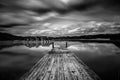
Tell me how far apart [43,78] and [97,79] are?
8.34 feet

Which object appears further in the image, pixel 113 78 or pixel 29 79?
pixel 113 78

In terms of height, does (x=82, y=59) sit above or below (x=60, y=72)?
below

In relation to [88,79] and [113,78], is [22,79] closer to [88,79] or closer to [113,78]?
[88,79]

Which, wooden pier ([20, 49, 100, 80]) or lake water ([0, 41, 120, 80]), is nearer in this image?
wooden pier ([20, 49, 100, 80])

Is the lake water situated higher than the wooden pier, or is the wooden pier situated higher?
the wooden pier

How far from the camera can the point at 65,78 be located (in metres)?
4.61

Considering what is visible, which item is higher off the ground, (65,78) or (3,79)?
(65,78)

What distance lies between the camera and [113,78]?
18.7ft

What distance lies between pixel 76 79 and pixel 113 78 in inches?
106

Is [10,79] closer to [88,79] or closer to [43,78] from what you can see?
[43,78]

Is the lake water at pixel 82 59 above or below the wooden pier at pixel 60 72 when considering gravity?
below

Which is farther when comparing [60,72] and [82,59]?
[82,59]

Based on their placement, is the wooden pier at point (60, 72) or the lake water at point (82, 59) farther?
the lake water at point (82, 59)

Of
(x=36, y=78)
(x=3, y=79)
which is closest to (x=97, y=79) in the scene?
(x=36, y=78)
